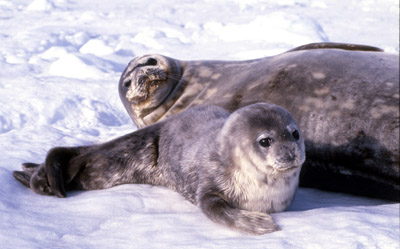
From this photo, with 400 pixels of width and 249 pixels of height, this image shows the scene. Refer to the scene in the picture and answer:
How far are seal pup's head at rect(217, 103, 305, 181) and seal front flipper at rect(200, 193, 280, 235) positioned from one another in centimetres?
16

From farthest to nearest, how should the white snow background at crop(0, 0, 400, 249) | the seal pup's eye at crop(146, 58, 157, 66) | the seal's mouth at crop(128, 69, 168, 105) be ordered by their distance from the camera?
the seal pup's eye at crop(146, 58, 157, 66)
the seal's mouth at crop(128, 69, 168, 105)
the white snow background at crop(0, 0, 400, 249)

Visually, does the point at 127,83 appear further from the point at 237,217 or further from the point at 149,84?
the point at 237,217

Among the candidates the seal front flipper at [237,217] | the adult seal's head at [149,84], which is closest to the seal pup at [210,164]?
the seal front flipper at [237,217]

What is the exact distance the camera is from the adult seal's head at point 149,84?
3898 mm

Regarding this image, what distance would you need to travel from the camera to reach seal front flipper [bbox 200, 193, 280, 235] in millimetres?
1891

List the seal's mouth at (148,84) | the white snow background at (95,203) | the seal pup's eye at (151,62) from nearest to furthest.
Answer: the white snow background at (95,203), the seal's mouth at (148,84), the seal pup's eye at (151,62)

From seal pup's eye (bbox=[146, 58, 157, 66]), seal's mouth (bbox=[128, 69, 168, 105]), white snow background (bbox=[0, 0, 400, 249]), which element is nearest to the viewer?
white snow background (bbox=[0, 0, 400, 249])

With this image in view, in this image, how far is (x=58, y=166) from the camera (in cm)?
257

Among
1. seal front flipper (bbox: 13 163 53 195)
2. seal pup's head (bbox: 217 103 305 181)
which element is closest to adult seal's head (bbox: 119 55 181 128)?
seal front flipper (bbox: 13 163 53 195)

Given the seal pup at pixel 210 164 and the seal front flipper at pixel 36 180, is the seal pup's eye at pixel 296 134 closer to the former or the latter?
the seal pup at pixel 210 164

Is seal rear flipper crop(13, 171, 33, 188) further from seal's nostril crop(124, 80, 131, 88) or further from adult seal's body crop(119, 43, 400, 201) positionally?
seal's nostril crop(124, 80, 131, 88)

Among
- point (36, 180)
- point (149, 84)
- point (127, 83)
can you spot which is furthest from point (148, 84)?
point (36, 180)

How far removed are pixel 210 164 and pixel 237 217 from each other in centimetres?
32

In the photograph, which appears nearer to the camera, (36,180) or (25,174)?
(36,180)
